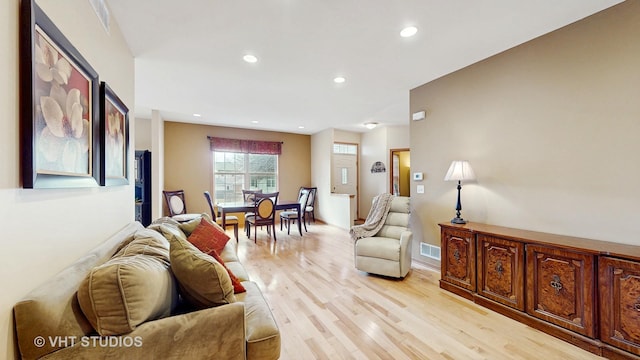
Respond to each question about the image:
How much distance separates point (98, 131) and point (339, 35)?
206cm

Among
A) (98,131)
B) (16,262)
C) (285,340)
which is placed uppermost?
(98,131)

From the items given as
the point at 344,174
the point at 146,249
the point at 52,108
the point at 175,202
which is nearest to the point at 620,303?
the point at 146,249

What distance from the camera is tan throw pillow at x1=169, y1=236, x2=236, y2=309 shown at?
1.25 m

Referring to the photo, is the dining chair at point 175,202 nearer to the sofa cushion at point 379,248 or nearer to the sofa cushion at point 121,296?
the sofa cushion at point 379,248


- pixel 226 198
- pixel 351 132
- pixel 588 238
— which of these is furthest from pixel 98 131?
pixel 351 132

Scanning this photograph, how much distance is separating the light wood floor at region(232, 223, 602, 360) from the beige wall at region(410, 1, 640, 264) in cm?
96

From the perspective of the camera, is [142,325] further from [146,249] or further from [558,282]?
[558,282]

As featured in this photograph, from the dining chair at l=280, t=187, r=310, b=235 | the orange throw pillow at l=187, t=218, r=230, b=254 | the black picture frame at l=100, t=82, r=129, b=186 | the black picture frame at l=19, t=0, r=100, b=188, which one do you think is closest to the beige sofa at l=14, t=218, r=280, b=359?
the black picture frame at l=19, t=0, r=100, b=188

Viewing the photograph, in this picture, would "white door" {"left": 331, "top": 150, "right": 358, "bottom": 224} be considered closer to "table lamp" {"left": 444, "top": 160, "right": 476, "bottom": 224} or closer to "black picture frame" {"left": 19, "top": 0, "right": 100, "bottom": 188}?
"table lamp" {"left": 444, "top": 160, "right": 476, "bottom": 224}

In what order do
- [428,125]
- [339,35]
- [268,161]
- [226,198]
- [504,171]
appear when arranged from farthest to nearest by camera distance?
1. [268,161]
2. [226,198]
3. [428,125]
4. [504,171]
5. [339,35]

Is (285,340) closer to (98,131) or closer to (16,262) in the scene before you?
(16,262)

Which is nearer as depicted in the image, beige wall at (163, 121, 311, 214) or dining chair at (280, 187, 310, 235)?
dining chair at (280, 187, 310, 235)

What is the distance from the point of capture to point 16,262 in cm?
91

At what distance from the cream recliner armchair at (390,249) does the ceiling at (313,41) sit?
6.24 feet
